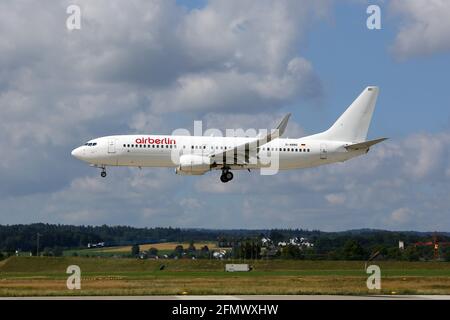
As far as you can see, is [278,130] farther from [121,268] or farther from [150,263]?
[150,263]

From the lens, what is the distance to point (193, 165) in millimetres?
81500

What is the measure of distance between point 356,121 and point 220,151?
17.7m

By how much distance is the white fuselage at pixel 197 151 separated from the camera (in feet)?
271

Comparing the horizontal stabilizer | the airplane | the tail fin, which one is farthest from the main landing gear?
the horizontal stabilizer

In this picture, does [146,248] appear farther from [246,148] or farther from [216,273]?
[246,148]

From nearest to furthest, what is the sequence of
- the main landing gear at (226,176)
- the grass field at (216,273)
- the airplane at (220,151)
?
1. the grass field at (216,273)
2. the airplane at (220,151)
3. the main landing gear at (226,176)

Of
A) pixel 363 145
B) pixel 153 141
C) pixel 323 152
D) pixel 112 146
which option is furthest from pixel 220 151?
pixel 363 145

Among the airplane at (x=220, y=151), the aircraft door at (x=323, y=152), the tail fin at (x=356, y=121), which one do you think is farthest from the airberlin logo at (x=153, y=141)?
the tail fin at (x=356, y=121)

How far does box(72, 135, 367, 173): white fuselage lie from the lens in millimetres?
82688

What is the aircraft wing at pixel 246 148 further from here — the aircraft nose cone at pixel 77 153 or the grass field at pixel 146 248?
the grass field at pixel 146 248

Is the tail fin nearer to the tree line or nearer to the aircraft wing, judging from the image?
the aircraft wing

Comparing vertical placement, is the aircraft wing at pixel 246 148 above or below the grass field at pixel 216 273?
above

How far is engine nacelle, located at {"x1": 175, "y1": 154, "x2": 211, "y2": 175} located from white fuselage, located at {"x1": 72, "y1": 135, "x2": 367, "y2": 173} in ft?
3.90

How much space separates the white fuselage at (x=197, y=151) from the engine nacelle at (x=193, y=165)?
46.8 inches
